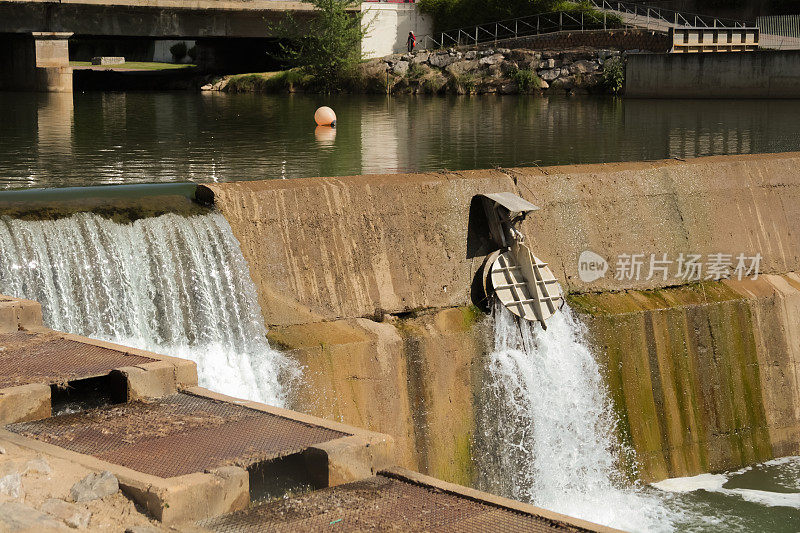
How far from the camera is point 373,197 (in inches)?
376

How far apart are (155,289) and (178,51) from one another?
48339 mm

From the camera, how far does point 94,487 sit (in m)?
4.24

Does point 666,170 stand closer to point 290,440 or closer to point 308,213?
point 308,213

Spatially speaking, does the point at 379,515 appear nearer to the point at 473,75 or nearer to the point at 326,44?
the point at 473,75

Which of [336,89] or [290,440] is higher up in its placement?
[336,89]

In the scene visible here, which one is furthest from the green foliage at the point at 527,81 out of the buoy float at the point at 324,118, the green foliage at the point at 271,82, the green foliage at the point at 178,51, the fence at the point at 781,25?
the green foliage at the point at 178,51

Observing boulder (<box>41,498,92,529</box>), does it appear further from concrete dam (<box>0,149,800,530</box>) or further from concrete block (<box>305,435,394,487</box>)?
concrete dam (<box>0,149,800,530</box>)

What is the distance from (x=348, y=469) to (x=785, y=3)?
39.9 metres

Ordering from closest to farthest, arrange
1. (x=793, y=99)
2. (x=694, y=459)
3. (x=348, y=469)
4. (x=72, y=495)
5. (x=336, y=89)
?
(x=72, y=495) → (x=348, y=469) → (x=694, y=459) → (x=793, y=99) → (x=336, y=89)

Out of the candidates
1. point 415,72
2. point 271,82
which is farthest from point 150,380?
point 271,82

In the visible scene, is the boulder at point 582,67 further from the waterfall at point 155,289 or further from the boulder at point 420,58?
the waterfall at point 155,289

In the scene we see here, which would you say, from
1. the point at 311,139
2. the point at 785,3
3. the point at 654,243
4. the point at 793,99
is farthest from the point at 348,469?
the point at 785,3

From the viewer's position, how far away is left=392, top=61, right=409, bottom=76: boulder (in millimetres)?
36750

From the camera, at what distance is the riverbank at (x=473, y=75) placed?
3547cm
